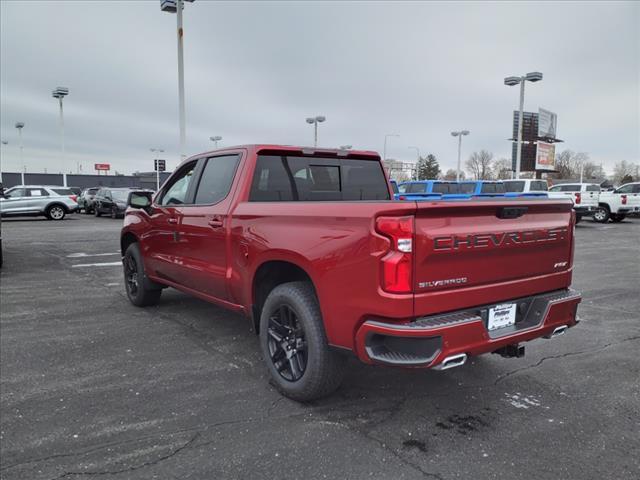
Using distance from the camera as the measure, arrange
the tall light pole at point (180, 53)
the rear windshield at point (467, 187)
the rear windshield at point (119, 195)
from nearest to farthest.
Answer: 1. the tall light pole at point (180, 53)
2. the rear windshield at point (467, 187)
3. the rear windshield at point (119, 195)

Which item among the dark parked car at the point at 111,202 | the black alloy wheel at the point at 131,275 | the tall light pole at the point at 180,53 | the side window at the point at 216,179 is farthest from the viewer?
the dark parked car at the point at 111,202

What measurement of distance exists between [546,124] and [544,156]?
15.9 feet

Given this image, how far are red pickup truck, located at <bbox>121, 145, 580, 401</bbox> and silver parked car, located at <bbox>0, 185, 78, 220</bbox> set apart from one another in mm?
22735

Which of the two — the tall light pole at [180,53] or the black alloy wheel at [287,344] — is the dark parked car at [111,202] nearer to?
the tall light pole at [180,53]

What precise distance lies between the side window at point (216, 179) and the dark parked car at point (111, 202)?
21.3 metres

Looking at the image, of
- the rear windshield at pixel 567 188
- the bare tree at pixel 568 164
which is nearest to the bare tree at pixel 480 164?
the bare tree at pixel 568 164

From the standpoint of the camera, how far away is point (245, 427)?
10.0 feet

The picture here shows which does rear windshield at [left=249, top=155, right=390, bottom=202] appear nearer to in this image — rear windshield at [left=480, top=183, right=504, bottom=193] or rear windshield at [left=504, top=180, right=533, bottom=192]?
rear windshield at [left=480, top=183, right=504, bottom=193]

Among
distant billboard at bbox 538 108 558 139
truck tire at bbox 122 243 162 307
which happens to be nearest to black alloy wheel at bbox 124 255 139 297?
truck tire at bbox 122 243 162 307

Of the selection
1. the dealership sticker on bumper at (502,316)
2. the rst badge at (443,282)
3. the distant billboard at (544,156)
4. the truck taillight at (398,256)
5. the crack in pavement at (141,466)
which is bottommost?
the crack in pavement at (141,466)

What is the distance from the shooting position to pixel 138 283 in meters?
5.91

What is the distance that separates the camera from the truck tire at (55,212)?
23.8m

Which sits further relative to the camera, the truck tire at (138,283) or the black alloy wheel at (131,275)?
the black alloy wheel at (131,275)

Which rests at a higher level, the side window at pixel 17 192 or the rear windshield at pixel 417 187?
the rear windshield at pixel 417 187
